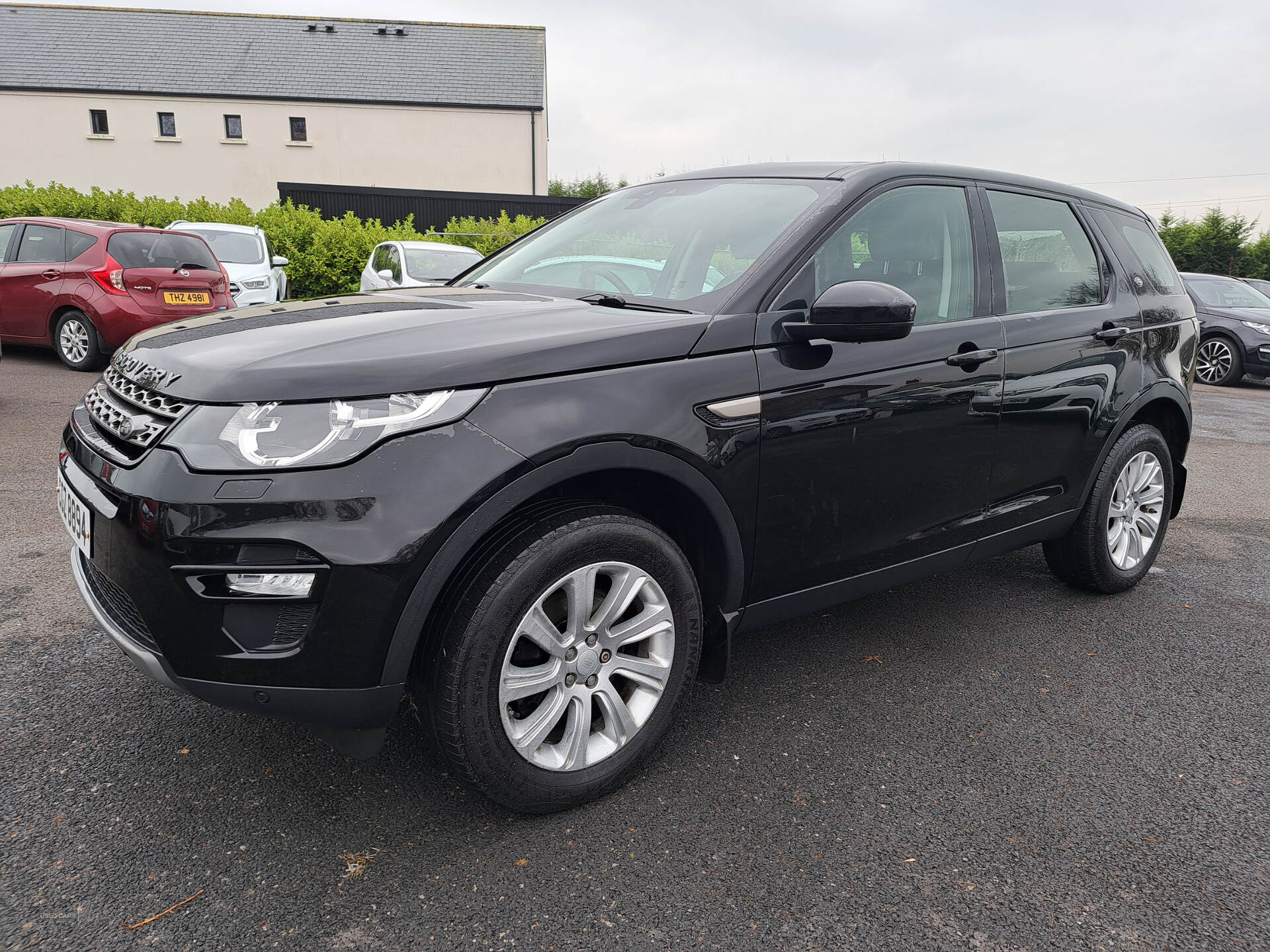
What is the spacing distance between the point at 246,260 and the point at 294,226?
3.31m

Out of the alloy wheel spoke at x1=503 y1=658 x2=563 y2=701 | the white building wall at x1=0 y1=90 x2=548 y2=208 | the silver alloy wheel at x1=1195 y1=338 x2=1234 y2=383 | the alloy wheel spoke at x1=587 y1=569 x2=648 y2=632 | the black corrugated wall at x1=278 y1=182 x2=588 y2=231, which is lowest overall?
the silver alloy wheel at x1=1195 y1=338 x2=1234 y2=383

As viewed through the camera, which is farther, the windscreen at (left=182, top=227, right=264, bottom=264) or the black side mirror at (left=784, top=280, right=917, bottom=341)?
the windscreen at (left=182, top=227, right=264, bottom=264)

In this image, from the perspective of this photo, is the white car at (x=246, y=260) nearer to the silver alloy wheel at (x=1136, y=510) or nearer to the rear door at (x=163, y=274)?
the rear door at (x=163, y=274)

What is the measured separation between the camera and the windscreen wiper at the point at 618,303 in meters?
2.59

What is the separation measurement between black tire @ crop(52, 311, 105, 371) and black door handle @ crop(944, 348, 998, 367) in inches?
361

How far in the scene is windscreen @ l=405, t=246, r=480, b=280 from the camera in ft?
37.1

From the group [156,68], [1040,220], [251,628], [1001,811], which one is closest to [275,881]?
[251,628]

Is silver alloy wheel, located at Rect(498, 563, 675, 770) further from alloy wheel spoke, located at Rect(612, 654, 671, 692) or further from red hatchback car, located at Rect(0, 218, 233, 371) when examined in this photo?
red hatchback car, located at Rect(0, 218, 233, 371)

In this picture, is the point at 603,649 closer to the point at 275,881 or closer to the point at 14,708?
the point at 275,881

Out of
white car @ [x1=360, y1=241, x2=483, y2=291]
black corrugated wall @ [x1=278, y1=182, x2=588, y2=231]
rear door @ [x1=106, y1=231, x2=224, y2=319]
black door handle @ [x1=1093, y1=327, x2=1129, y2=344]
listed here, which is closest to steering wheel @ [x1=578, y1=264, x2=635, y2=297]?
black door handle @ [x1=1093, y1=327, x2=1129, y2=344]

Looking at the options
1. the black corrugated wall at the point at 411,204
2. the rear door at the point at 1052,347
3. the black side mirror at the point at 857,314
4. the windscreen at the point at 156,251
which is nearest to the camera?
the black side mirror at the point at 857,314

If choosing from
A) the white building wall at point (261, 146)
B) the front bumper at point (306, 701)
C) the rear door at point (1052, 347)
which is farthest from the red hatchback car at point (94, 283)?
the white building wall at point (261, 146)

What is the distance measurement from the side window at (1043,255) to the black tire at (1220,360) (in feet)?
38.7

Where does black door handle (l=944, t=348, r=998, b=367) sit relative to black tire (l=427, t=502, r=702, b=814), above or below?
above
